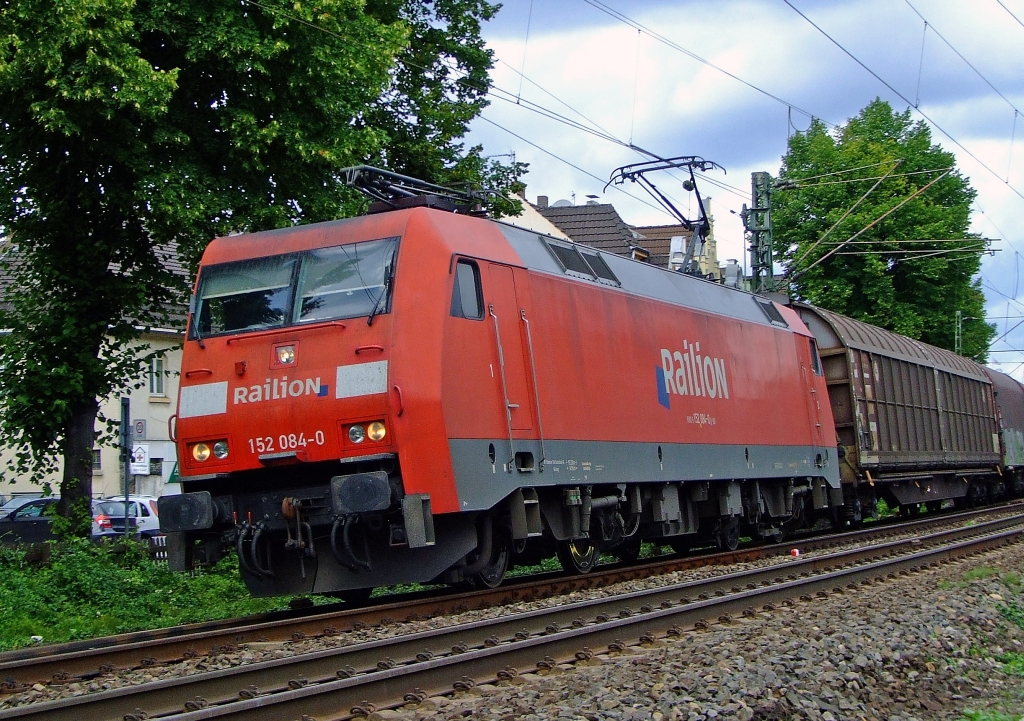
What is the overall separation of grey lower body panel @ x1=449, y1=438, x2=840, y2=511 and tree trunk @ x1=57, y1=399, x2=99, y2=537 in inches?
284

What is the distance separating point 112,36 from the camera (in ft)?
44.0

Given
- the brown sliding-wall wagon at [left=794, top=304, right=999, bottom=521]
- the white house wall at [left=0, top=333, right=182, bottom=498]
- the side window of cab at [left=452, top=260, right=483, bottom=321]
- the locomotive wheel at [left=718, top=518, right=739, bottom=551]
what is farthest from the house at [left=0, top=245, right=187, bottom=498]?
the side window of cab at [left=452, top=260, right=483, bottom=321]

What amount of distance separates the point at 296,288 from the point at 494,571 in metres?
3.34

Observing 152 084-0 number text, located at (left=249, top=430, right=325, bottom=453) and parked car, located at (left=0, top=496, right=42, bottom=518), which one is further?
parked car, located at (left=0, top=496, right=42, bottom=518)

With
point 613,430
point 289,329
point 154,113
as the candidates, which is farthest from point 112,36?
point 613,430

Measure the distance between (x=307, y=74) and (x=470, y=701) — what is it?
10.5 m

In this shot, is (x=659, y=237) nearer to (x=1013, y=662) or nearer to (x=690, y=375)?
(x=690, y=375)

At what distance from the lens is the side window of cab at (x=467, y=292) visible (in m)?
10.5

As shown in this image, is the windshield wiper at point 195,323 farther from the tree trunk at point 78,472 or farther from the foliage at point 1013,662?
the foliage at point 1013,662

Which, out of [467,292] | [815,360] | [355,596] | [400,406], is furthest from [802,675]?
[815,360]

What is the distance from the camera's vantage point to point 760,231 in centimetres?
2831

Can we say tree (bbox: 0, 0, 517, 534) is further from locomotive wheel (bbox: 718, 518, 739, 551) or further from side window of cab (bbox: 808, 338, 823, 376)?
side window of cab (bbox: 808, 338, 823, 376)

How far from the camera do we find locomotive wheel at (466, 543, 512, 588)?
37.3ft

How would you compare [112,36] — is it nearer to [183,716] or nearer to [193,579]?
[193,579]
